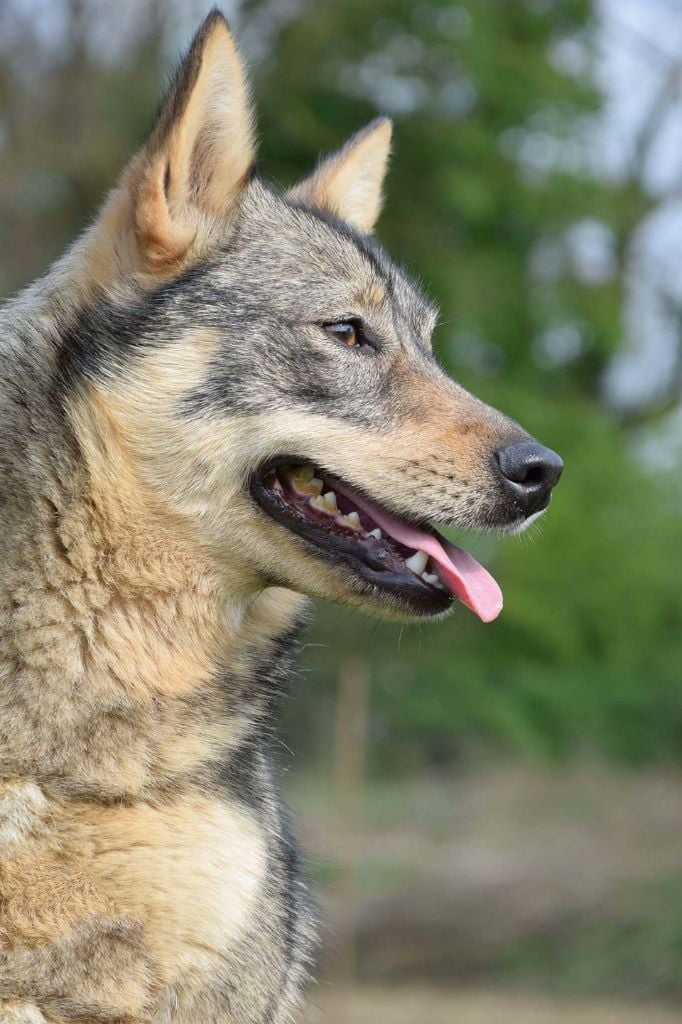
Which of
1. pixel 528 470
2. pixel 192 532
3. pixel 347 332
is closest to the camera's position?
pixel 192 532

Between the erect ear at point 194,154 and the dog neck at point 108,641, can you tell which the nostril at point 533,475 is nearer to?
the dog neck at point 108,641

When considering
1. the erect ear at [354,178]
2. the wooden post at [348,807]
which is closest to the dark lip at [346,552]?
the erect ear at [354,178]

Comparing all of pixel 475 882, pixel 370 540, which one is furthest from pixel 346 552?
pixel 475 882

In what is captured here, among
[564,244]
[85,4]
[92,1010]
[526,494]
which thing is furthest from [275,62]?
[92,1010]

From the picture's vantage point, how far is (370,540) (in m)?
3.84

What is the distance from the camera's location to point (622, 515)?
21656 mm

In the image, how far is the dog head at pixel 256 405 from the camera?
Result: 3662 mm

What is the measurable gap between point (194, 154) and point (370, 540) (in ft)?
4.01

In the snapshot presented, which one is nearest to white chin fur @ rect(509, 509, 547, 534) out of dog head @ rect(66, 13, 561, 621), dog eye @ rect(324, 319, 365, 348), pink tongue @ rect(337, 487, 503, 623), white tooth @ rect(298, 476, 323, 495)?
dog head @ rect(66, 13, 561, 621)

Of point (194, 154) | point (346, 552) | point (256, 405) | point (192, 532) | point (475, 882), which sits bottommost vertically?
point (475, 882)

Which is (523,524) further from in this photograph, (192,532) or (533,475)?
(192,532)

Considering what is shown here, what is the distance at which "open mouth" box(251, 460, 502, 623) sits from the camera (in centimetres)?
376

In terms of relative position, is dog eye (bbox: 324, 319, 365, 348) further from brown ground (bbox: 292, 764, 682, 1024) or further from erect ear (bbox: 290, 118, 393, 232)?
brown ground (bbox: 292, 764, 682, 1024)

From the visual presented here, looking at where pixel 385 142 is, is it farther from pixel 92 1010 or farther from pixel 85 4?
pixel 85 4
